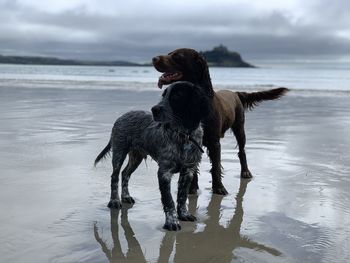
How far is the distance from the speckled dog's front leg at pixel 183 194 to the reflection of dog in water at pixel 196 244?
0.20 m

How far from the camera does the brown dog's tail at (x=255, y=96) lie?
8.38 metres

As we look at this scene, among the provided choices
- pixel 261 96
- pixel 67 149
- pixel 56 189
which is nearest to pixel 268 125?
pixel 261 96

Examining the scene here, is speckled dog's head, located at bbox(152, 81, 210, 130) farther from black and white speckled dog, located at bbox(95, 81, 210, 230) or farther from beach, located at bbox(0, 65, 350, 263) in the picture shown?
beach, located at bbox(0, 65, 350, 263)

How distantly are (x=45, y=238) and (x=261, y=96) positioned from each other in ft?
16.3

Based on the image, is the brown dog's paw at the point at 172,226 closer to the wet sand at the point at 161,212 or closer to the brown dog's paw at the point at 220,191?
the wet sand at the point at 161,212

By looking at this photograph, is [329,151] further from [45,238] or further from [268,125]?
[45,238]

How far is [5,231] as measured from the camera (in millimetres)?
4738

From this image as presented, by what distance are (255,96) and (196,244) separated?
4.30 meters

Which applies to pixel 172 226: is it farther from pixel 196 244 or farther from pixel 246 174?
pixel 246 174

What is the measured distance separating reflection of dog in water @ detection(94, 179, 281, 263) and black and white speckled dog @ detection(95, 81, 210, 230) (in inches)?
10.3

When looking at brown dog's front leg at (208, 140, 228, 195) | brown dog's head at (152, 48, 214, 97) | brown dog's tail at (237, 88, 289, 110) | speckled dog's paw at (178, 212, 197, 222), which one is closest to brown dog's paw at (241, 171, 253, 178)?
brown dog's front leg at (208, 140, 228, 195)

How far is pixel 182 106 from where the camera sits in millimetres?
4828

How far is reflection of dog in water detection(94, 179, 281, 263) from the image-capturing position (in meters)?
4.28

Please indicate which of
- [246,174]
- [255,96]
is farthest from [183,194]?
[255,96]
